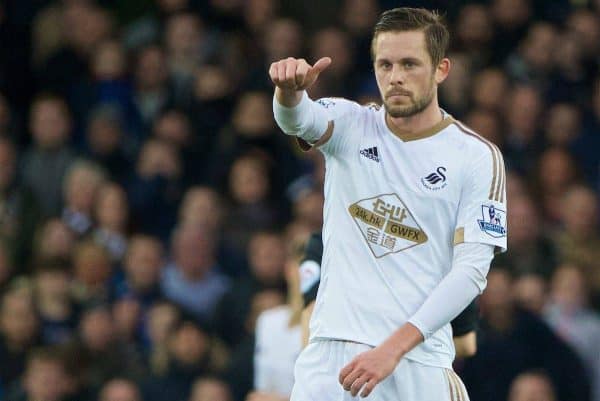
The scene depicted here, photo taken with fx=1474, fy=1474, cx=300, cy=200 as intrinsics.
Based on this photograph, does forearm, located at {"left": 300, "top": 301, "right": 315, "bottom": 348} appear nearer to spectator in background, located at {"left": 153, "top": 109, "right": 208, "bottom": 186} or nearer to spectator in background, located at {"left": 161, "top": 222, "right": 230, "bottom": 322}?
spectator in background, located at {"left": 161, "top": 222, "right": 230, "bottom": 322}

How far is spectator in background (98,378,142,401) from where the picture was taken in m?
9.45

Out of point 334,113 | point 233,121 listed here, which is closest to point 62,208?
point 233,121

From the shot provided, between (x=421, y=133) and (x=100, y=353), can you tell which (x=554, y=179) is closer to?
(x=100, y=353)

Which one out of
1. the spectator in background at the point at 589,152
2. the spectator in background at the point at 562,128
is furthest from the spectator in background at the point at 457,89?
the spectator in background at the point at 589,152

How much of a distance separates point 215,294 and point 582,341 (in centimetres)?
270

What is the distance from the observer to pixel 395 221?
5.35m

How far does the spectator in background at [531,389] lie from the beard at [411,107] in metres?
3.86

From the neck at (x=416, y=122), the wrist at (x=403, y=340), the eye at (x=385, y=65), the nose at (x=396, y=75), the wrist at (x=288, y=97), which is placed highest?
the eye at (x=385, y=65)

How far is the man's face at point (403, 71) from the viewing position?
5.29 m

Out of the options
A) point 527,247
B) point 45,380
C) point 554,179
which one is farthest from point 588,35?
point 45,380

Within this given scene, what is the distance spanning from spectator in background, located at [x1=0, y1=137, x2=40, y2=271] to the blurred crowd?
0.01m

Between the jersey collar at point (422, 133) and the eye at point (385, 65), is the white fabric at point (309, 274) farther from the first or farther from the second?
the eye at point (385, 65)

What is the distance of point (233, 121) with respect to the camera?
456 inches

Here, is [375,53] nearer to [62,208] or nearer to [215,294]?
[215,294]
